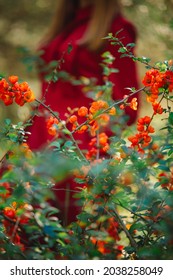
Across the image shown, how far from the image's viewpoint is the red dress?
272 centimetres

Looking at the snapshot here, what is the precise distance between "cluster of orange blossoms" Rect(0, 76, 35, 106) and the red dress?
1.30m

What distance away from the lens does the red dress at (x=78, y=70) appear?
272 centimetres

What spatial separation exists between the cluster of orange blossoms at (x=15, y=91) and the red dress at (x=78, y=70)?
1300 millimetres

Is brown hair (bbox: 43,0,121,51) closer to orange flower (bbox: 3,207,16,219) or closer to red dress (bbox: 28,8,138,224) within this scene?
red dress (bbox: 28,8,138,224)

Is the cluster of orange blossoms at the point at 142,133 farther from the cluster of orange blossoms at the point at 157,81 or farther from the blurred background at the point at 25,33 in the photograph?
the blurred background at the point at 25,33

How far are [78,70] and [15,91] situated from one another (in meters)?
1.49

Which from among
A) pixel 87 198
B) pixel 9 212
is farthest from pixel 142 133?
pixel 9 212

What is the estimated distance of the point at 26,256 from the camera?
119cm

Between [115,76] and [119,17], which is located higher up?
[119,17]

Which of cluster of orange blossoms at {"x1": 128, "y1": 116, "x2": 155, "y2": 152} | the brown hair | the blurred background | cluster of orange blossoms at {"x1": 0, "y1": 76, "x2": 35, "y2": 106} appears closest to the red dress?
the brown hair

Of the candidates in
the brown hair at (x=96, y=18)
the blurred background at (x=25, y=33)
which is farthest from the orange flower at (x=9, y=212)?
the blurred background at (x=25, y=33)
